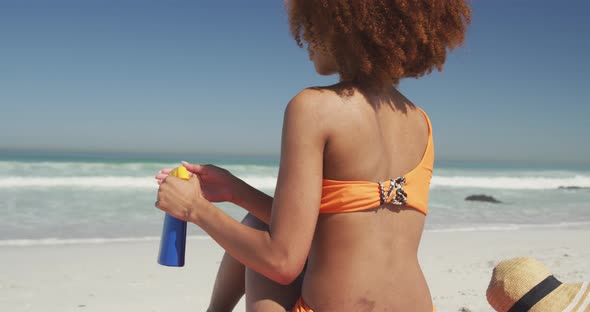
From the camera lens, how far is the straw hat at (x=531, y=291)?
1.66 metres

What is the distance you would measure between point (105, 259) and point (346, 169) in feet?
16.1

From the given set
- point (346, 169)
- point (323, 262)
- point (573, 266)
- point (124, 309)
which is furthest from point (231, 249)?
point (573, 266)

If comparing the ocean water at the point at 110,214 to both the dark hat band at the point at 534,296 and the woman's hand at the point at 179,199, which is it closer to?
the woman's hand at the point at 179,199

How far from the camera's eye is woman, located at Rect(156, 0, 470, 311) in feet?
4.91

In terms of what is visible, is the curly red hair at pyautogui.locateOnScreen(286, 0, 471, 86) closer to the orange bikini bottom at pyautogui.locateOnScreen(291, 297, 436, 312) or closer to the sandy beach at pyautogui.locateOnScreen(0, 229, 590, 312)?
the orange bikini bottom at pyautogui.locateOnScreen(291, 297, 436, 312)

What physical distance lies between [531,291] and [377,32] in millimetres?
889

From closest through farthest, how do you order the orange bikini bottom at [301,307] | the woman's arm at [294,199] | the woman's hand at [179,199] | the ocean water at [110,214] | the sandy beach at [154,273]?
the woman's arm at [294,199], the woman's hand at [179,199], the orange bikini bottom at [301,307], the sandy beach at [154,273], the ocean water at [110,214]

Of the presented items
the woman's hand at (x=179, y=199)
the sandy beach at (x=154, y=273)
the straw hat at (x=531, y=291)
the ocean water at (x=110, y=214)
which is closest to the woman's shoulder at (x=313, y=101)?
the woman's hand at (x=179, y=199)

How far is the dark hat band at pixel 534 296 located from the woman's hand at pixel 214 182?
0.93 meters

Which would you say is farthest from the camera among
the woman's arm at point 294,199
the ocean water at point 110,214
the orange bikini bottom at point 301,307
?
the ocean water at point 110,214

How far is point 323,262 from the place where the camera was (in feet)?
5.45

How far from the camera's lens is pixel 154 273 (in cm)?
529

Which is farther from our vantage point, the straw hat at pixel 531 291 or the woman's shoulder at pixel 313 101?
the straw hat at pixel 531 291

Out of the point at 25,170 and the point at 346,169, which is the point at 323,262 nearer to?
the point at 346,169
